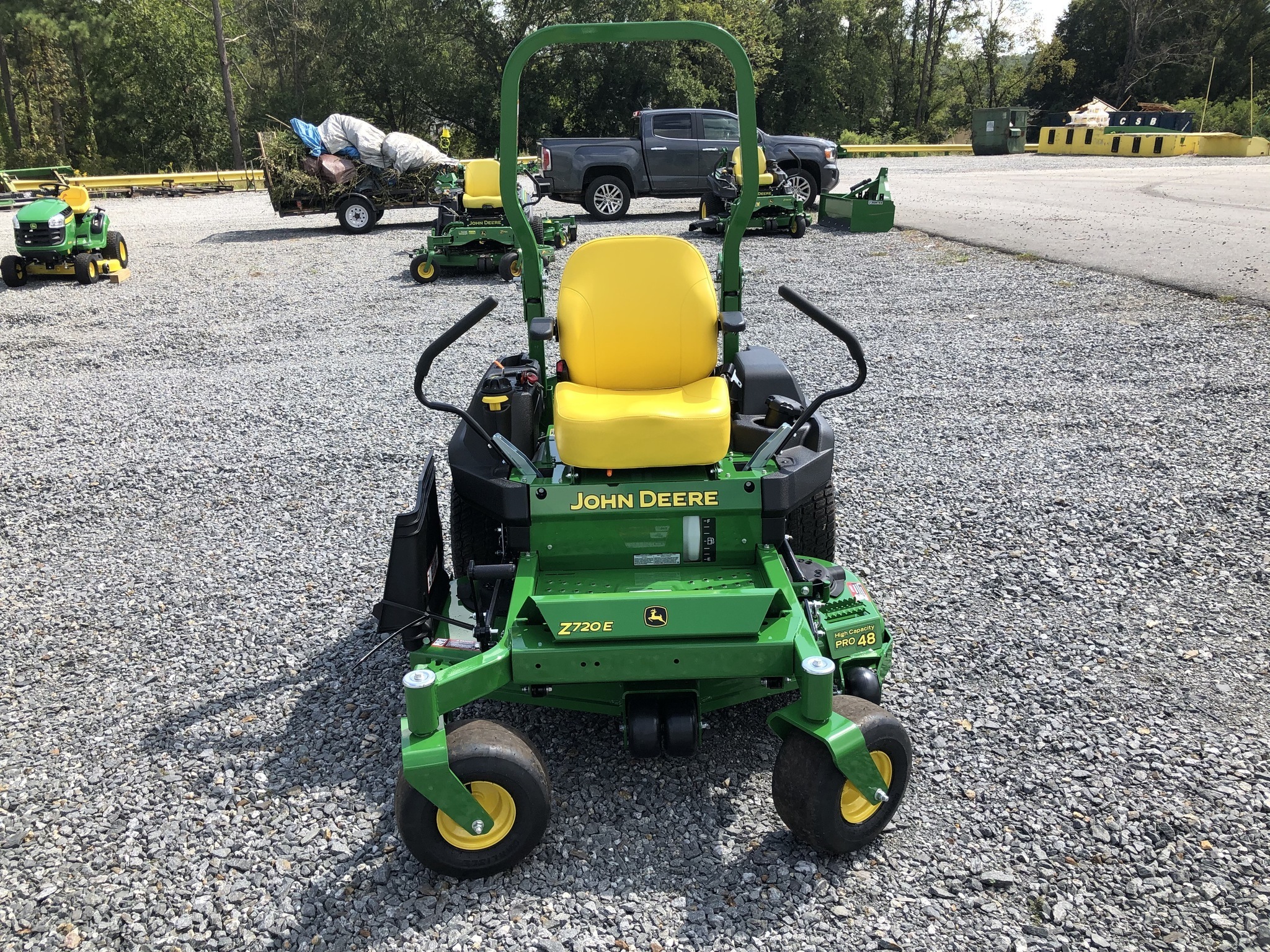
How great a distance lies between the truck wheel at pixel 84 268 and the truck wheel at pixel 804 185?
422 inches

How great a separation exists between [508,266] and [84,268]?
5.45 metres

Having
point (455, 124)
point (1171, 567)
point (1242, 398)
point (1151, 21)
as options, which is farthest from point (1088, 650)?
point (1151, 21)

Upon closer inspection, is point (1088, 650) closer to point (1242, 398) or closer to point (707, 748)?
point (707, 748)

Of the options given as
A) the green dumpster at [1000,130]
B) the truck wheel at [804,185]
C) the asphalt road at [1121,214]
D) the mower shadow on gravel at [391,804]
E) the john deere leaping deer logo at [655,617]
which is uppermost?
the green dumpster at [1000,130]

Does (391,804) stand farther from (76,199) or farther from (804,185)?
(804,185)

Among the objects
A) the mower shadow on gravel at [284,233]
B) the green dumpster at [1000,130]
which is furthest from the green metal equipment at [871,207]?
the green dumpster at [1000,130]

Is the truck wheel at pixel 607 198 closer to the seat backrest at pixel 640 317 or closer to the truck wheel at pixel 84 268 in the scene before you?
the truck wheel at pixel 84 268

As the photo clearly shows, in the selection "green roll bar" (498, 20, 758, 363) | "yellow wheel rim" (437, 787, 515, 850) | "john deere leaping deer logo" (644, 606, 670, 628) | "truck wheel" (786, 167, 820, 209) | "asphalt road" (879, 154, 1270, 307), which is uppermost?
"green roll bar" (498, 20, 758, 363)

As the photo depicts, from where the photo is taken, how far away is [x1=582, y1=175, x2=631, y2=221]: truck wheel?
16.9 m

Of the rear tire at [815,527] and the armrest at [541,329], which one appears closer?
the armrest at [541,329]

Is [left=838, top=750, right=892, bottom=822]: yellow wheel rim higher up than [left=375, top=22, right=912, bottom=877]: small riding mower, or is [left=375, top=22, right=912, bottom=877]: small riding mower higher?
[left=375, top=22, right=912, bottom=877]: small riding mower

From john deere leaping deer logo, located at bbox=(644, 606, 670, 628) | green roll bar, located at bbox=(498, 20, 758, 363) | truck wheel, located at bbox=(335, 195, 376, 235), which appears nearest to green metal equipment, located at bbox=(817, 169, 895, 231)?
truck wheel, located at bbox=(335, 195, 376, 235)

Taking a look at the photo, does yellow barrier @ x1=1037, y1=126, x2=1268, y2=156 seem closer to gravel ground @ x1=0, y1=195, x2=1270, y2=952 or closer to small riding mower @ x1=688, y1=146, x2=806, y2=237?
small riding mower @ x1=688, y1=146, x2=806, y2=237

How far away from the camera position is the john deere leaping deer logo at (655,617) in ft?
9.69
